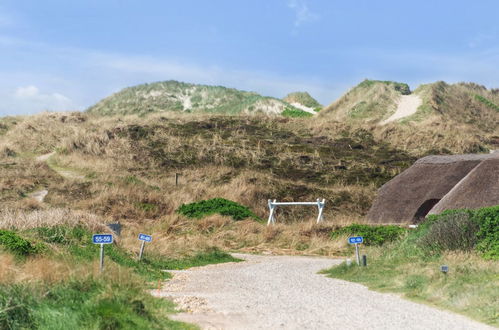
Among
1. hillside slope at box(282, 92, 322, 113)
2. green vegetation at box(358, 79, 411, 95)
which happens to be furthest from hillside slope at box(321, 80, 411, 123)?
hillside slope at box(282, 92, 322, 113)

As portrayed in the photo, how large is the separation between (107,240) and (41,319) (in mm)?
3973

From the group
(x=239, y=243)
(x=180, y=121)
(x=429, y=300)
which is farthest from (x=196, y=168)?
(x=429, y=300)

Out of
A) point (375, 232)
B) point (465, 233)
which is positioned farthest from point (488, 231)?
point (375, 232)

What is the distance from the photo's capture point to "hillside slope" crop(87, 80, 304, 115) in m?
86.8

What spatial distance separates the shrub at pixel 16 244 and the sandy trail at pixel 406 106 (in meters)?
53.3

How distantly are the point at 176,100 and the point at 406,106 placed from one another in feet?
120

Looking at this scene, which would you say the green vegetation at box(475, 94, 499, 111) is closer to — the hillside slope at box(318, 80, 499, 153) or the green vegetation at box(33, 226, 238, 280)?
the hillside slope at box(318, 80, 499, 153)

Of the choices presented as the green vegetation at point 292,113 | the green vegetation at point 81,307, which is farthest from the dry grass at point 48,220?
the green vegetation at point 292,113

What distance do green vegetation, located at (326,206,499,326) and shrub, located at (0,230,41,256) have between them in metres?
7.62

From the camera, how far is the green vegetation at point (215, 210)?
97.0 ft

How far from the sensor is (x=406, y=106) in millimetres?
70375

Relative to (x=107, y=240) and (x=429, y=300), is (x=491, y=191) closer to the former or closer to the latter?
(x=429, y=300)

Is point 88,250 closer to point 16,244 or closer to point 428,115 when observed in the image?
point 16,244

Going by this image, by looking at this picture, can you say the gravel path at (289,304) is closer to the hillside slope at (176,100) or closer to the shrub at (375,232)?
the shrub at (375,232)
